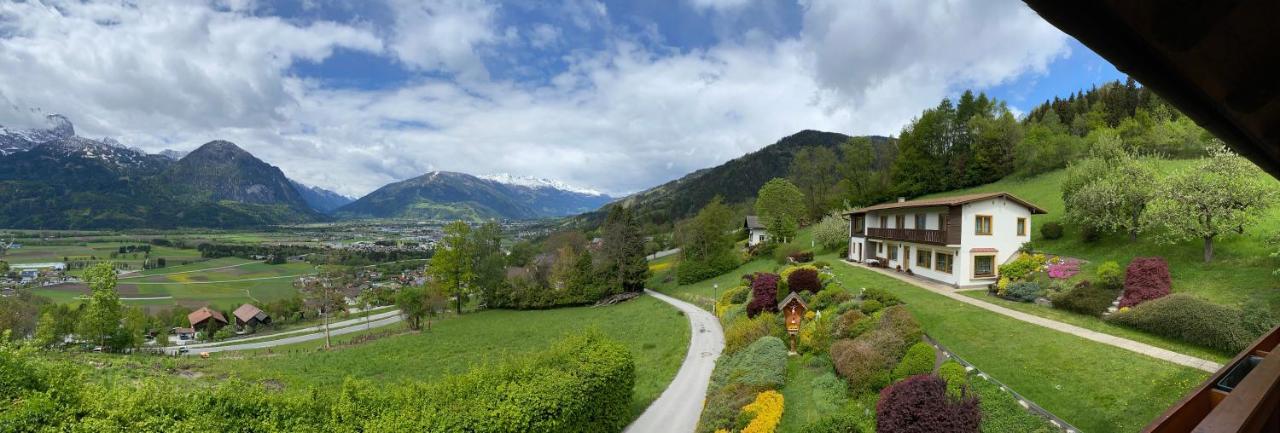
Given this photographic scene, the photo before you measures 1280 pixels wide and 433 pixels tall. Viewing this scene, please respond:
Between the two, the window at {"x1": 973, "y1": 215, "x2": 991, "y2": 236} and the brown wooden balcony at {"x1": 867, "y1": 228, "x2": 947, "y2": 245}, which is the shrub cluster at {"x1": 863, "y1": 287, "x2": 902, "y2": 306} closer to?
the brown wooden balcony at {"x1": 867, "y1": 228, "x2": 947, "y2": 245}

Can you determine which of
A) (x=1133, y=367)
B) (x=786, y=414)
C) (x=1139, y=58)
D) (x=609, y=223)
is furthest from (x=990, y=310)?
(x=609, y=223)

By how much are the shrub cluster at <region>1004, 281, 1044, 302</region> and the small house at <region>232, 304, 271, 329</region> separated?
7549cm

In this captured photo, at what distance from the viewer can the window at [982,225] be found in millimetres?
27777

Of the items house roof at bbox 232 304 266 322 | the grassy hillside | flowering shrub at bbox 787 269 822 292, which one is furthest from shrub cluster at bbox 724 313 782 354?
house roof at bbox 232 304 266 322

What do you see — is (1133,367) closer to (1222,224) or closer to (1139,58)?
(1222,224)

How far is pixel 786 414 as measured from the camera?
1524 cm

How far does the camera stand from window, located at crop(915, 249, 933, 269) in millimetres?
30906

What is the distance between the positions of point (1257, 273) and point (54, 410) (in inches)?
1390

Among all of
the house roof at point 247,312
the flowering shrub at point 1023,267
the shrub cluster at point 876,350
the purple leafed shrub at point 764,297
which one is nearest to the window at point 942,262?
the flowering shrub at point 1023,267

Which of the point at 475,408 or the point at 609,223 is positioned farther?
the point at 609,223

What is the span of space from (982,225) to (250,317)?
7591 cm

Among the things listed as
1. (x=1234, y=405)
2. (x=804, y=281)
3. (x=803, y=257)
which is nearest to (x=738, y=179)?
(x=803, y=257)

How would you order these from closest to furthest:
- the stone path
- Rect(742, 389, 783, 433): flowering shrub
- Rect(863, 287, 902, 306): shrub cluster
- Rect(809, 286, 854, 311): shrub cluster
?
the stone path → Rect(742, 389, 783, 433): flowering shrub → Rect(863, 287, 902, 306): shrub cluster → Rect(809, 286, 854, 311): shrub cluster

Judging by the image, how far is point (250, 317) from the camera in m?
60.6
